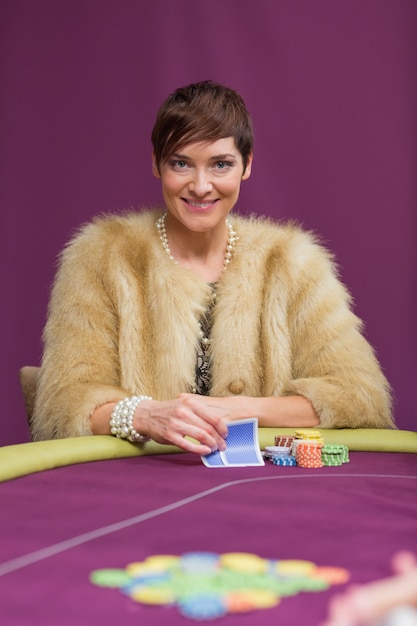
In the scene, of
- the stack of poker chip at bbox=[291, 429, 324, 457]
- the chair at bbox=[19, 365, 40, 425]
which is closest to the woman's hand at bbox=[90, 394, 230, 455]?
the stack of poker chip at bbox=[291, 429, 324, 457]

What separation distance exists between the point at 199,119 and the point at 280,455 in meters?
1.03

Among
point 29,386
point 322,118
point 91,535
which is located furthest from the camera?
point 322,118

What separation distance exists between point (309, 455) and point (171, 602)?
3.23 feet

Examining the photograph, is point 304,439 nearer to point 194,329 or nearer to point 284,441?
point 284,441

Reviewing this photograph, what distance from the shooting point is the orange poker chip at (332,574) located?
42.1 inches

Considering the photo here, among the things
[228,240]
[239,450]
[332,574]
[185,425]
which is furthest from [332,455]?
[228,240]

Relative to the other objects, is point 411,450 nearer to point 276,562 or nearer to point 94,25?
point 276,562

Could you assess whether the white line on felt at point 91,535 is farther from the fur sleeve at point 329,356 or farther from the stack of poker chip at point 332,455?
the fur sleeve at point 329,356

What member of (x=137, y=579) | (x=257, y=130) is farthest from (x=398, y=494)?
(x=257, y=130)

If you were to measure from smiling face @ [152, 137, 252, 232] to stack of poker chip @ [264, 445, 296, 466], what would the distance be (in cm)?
84

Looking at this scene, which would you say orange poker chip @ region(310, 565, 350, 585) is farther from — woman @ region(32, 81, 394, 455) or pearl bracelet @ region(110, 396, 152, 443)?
woman @ region(32, 81, 394, 455)

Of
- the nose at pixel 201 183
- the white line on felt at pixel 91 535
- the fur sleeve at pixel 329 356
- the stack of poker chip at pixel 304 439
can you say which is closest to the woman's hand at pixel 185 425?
the stack of poker chip at pixel 304 439

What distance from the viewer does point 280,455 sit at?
198 cm

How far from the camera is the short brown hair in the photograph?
2592mm
